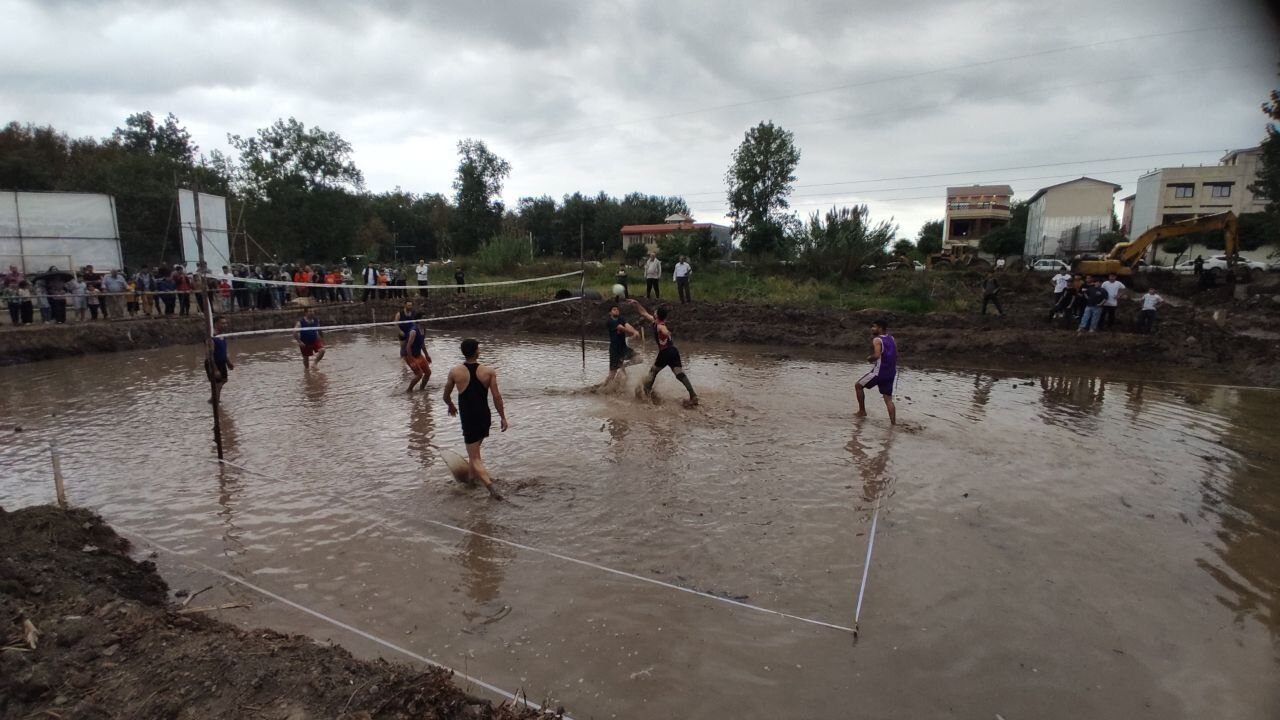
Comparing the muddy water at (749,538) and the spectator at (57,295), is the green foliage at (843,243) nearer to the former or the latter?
the muddy water at (749,538)

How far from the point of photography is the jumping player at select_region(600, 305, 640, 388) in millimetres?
11492

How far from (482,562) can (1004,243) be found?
2427 inches

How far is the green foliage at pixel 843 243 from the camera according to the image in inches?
1017

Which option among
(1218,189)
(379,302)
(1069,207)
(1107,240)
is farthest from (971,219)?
(379,302)

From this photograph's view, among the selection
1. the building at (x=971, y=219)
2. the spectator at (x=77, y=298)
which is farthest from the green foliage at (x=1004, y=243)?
the spectator at (x=77, y=298)

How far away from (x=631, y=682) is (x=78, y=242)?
2625 cm

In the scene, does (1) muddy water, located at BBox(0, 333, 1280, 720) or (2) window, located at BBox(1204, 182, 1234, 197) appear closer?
(1) muddy water, located at BBox(0, 333, 1280, 720)

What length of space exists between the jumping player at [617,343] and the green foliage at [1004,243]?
5394 cm

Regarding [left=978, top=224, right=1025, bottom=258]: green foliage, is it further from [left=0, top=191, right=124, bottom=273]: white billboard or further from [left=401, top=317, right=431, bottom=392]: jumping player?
[left=0, top=191, right=124, bottom=273]: white billboard

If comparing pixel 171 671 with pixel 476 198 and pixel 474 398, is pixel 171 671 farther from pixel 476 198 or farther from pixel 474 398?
pixel 476 198

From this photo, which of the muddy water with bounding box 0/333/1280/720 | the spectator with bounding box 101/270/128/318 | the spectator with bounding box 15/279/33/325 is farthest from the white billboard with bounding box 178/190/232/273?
the muddy water with bounding box 0/333/1280/720

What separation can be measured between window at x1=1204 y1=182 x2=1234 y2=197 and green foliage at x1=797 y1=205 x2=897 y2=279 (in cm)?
4253

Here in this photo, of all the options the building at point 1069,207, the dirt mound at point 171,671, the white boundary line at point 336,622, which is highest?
the building at point 1069,207

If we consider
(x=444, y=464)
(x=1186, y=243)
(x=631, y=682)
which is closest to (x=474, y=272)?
(x=444, y=464)
